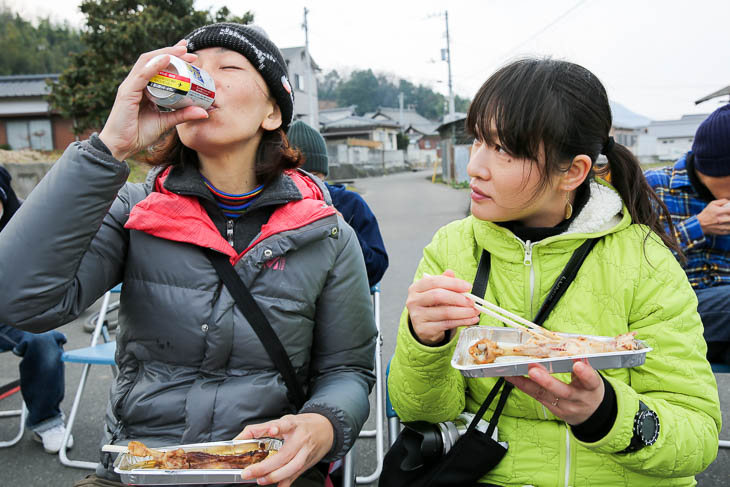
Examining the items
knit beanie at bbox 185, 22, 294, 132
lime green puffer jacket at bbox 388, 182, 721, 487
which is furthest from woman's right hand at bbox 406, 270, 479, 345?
knit beanie at bbox 185, 22, 294, 132

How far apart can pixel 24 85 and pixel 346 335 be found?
33.9 metres

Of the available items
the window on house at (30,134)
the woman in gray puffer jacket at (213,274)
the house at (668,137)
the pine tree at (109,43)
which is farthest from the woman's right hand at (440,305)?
the house at (668,137)

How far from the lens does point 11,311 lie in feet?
4.52

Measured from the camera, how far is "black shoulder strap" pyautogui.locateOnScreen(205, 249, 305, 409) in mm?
1670

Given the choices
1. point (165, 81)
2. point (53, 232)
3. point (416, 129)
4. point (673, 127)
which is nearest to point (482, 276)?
point (165, 81)

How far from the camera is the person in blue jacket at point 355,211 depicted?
3.79 meters

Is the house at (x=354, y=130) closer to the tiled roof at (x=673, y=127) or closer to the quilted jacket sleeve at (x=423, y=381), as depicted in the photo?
the tiled roof at (x=673, y=127)

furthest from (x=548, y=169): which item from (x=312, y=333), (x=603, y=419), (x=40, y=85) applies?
(x=40, y=85)

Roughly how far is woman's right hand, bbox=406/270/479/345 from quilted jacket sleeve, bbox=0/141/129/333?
0.88 m

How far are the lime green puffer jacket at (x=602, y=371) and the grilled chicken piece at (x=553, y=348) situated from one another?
0.14m

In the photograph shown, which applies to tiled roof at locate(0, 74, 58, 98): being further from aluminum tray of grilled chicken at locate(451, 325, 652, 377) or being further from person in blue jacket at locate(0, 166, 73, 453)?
aluminum tray of grilled chicken at locate(451, 325, 652, 377)

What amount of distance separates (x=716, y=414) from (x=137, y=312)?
1777 millimetres

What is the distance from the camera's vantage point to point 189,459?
1.30 meters

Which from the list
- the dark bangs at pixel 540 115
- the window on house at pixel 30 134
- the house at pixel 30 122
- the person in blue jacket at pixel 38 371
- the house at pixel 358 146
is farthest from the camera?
the house at pixel 358 146
